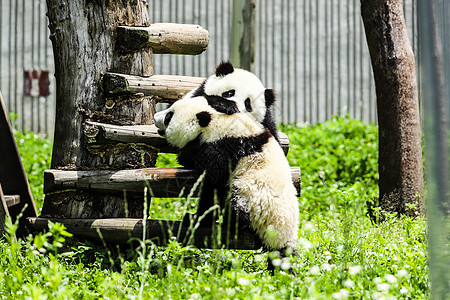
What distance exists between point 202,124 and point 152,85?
0.70 metres

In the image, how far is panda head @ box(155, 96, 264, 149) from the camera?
346 cm

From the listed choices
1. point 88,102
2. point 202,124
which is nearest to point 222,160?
point 202,124

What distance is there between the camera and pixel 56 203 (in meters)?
3.96

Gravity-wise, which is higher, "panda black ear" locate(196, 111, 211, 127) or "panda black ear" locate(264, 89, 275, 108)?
"panda black ear" locate(264, 89, 275, 108)

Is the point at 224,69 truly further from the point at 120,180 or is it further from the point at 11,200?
the point at 11,200

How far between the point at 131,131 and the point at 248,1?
532cm

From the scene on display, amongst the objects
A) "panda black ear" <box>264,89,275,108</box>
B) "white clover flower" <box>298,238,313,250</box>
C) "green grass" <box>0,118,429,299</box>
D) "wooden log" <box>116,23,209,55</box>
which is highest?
"wooden log" <box>116,23,209,55</box>

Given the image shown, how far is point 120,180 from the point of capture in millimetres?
3791

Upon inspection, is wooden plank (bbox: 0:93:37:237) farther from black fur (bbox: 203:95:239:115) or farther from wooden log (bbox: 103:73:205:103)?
black fur (bbox: 203:95:239:115)

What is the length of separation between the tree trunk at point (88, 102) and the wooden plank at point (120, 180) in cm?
10

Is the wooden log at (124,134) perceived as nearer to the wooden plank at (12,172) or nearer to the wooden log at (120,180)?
the wooden log at (120,180)

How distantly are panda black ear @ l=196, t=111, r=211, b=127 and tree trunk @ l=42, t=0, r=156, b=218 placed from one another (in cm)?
67

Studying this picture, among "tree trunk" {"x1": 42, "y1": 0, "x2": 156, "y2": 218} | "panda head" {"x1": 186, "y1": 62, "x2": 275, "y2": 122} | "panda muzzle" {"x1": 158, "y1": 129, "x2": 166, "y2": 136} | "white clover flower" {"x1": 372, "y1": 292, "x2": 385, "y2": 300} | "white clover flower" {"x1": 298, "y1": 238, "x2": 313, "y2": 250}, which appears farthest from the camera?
"tree trunk" {"x1": 42, "y1": 0, "x2": 156, "y2": 218}

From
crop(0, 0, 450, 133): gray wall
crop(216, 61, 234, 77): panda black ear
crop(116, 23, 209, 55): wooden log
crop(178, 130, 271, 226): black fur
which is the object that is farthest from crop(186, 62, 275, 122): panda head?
crop(0, 0, 450, 133): gray wall
